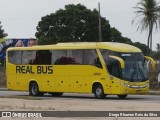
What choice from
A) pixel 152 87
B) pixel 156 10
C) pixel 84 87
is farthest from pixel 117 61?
pixel 156 10

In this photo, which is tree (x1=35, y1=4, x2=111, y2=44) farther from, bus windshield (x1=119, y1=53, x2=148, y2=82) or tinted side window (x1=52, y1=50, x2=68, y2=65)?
bus windshield (x1=119, y1=53, x2=148, y2=82)

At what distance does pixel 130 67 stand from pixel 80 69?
3054 millimetres

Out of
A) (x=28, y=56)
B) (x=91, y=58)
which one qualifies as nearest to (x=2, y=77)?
(x=28, y=56)

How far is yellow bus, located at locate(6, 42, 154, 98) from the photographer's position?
104ft

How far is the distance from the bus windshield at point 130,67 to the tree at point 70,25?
49.9 meters

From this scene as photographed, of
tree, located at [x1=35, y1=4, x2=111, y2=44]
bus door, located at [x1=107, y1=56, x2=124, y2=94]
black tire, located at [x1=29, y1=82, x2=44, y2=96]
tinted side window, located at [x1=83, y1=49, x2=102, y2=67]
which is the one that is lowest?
black tire, located at [x1=29, y1=82, x2=44, y2=96]

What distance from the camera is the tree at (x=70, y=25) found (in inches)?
3255

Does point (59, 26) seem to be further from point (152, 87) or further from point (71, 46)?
point (71, 46)

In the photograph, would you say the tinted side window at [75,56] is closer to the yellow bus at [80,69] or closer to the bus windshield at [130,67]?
the yellow bus at [80,69]

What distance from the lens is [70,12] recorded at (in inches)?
3310

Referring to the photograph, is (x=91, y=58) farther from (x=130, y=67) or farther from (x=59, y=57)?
(x=59, y=57)

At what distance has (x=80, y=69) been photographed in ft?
110

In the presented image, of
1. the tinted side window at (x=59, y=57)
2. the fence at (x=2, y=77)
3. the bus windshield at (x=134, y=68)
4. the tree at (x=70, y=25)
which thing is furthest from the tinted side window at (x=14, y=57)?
the tree at (x=70, y=25)

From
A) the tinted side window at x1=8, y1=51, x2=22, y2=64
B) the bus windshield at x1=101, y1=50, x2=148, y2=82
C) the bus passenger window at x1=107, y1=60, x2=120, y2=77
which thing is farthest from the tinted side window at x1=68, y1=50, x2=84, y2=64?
the tinted side window at x1=8, y1=51, x2=22, y2=64
